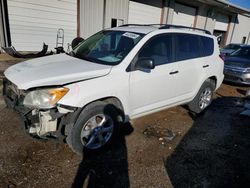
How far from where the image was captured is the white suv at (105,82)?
282cm

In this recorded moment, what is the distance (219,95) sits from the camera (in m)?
7.09

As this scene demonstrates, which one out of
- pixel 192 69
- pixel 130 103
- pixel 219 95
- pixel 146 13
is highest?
pixel 146 13

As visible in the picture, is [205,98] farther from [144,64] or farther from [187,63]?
[144,64]

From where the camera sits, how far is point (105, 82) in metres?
3.10

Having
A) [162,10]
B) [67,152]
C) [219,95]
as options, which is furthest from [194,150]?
[162,10]

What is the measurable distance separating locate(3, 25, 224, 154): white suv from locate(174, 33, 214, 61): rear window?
0.02 meters

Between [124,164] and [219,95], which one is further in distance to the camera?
[219,95]

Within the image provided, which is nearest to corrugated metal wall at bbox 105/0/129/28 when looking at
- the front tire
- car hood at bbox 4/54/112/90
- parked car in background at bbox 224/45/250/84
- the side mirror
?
parked car in background at bbox 224/45/250/84

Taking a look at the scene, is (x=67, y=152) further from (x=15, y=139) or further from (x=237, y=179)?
(x=237, y=179)

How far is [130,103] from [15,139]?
194 cm

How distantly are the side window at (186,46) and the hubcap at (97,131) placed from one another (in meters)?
1.80

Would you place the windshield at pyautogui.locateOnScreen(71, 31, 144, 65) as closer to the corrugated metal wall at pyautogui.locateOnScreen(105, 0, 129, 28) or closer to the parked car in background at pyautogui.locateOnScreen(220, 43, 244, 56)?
the parked car in background at pyautogui.locateOnScreen(220, 43, 244, 56)

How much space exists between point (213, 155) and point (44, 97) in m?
2.71

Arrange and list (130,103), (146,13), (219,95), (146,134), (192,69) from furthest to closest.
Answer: (146,13), (219,95), (192,69), (146,134), (130,103)
